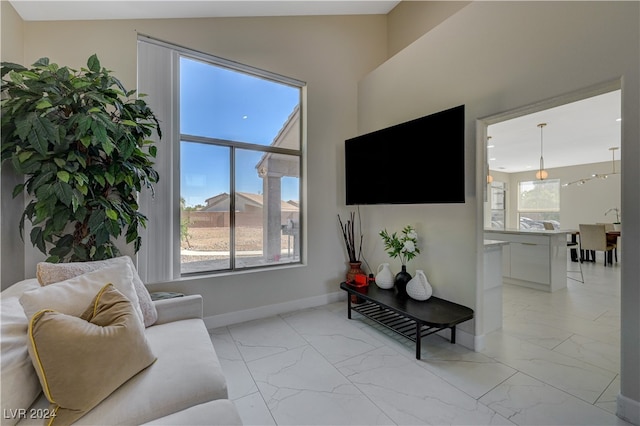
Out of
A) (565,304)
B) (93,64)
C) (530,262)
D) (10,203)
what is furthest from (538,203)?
(10,203)

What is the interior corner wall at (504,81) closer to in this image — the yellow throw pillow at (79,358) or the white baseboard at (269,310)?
the white baseboard at (269,310)

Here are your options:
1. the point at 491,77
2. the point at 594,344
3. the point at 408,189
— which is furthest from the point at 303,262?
the point at 594,344

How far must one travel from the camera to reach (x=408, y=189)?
108 inches

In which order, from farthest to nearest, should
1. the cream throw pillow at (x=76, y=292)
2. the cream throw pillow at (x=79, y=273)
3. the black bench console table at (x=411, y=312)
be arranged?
the black bench console table at (x=411, y=312) < the cream throw pillow at (x=79, y=273) < the cream throw pillow at (x=76, y=292)

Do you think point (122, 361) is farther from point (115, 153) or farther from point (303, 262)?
point (303, 262)

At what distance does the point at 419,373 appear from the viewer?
2047 millimetres

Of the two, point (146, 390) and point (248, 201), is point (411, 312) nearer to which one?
point (146, 390)

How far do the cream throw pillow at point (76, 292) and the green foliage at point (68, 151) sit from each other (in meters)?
0.53

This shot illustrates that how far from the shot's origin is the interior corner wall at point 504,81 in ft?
5.24

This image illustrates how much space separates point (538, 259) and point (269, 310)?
157 inches

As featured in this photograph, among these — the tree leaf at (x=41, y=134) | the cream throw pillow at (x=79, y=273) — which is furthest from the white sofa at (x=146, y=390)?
the tree leaf at (x=41, y=134)

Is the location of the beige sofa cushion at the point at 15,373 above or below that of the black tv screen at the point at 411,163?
below

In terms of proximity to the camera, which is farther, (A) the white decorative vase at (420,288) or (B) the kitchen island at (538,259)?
(B) the kitchen island at (538,259)

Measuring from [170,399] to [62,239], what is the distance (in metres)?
1.62
